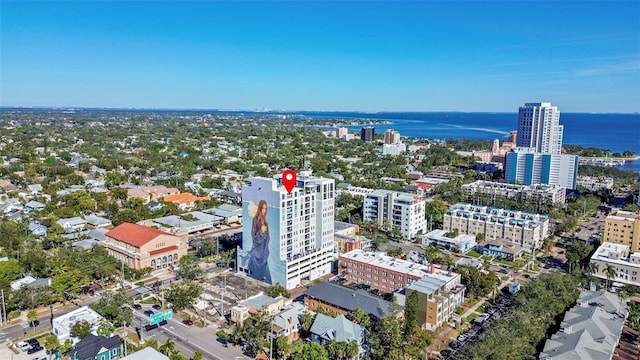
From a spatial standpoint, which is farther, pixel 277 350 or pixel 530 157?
pixel 530 157

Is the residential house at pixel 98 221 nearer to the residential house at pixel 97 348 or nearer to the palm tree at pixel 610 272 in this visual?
the residential house at pixel 97 348

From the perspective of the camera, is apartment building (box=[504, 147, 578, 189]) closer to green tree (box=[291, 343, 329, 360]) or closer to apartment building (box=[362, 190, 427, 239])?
apartment building (box=[362, 190, 427, 239])

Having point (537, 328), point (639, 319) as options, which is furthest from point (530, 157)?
point (537, 328)

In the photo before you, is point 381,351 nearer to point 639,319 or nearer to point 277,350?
point 277,350

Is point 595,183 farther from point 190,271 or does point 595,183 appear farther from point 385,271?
point 190,271

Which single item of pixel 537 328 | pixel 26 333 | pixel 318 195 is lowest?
pixel 26 333

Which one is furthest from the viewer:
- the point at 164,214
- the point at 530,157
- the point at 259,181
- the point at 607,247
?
the point at 530,157

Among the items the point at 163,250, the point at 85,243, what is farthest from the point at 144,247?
the point at 85,243
